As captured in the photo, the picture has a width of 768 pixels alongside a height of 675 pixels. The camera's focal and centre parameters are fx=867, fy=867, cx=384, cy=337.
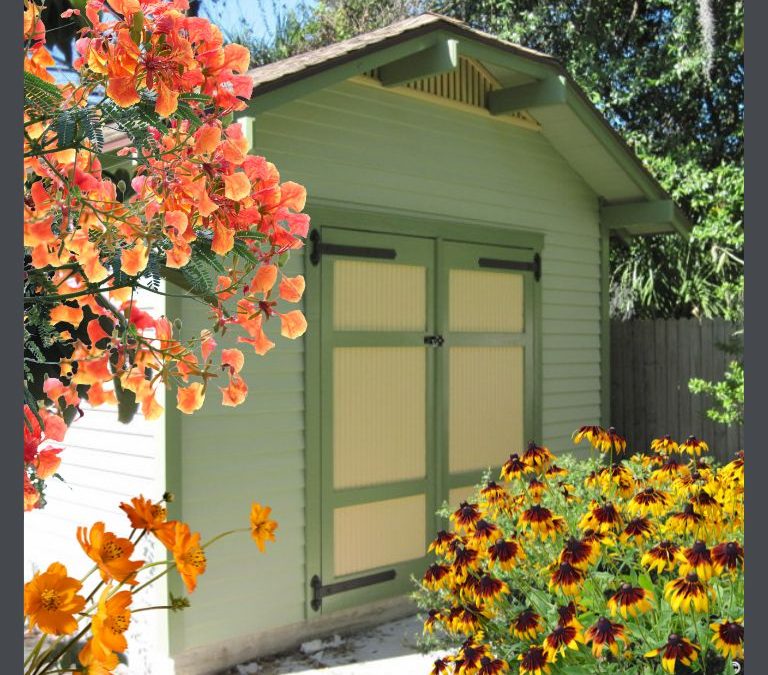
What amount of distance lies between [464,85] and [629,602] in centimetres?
458

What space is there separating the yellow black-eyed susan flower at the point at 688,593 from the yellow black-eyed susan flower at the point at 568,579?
235 mm

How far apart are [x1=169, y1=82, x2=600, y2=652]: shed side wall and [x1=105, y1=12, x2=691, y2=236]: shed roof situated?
0.71 ft

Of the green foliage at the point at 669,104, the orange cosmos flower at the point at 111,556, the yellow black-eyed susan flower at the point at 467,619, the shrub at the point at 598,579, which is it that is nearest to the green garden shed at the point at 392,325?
the shrub at the point at 598,579

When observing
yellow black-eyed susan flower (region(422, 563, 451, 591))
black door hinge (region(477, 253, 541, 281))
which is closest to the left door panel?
black door hinge (region(477, 253, 541, 281))

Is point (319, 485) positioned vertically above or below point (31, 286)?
below

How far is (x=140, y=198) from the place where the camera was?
47.5 inches

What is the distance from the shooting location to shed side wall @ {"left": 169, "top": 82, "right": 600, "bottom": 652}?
14.7ft

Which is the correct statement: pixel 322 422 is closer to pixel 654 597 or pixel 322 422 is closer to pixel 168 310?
pixel 168 310

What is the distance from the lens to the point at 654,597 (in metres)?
2.30

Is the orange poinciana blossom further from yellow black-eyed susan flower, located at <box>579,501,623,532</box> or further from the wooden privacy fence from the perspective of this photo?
the wooden privacy fence

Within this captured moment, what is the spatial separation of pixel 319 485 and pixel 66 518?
1.56 metres

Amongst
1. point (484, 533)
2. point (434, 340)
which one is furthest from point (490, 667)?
point (434, 340)

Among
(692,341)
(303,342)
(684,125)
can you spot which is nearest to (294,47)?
(684,125)

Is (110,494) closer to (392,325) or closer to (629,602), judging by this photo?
(392,325)
